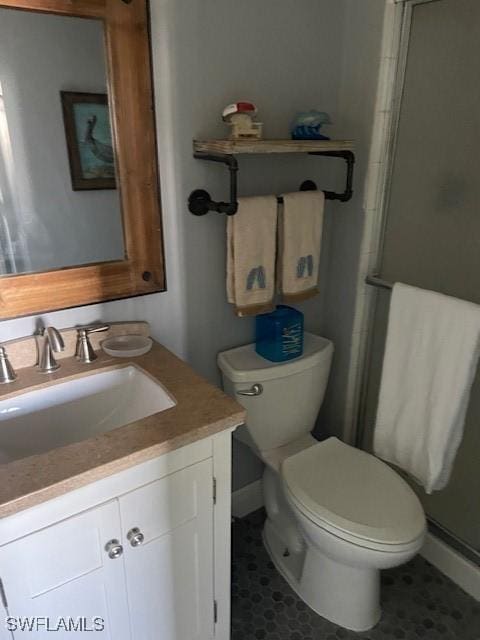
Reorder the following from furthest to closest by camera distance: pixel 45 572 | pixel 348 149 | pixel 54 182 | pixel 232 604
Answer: pixel 232 604
pixel 348 149
pixel 54 182
pixel 45 572

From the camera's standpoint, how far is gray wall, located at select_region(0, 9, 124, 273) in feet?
3.64

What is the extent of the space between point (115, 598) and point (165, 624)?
208 mm

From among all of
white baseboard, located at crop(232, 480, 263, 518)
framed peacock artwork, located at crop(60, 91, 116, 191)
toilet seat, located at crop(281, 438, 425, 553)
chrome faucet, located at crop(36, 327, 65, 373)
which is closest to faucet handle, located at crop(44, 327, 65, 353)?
chrome faucet, located at crop(36, 327, 65, 373)

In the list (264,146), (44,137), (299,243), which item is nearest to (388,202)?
(299,243)

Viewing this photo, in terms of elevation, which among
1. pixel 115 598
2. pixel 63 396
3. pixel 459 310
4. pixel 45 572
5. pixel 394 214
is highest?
pixel 394 214

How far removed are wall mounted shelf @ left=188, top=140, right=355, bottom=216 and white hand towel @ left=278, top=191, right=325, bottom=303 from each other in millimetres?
137

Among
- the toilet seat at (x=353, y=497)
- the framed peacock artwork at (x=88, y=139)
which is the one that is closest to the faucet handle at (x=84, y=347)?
the framed peacock artwork at (x=88, y=139)

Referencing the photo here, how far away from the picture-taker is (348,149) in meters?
1.53

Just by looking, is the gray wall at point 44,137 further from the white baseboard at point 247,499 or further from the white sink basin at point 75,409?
the white baseboard at point 247,499

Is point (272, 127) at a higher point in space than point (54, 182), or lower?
higher

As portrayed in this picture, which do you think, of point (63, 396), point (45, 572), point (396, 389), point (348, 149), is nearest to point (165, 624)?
point (45, 572)

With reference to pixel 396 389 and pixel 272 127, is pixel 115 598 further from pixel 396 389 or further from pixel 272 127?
pixel 272 127

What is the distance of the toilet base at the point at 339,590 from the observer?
4.98ft

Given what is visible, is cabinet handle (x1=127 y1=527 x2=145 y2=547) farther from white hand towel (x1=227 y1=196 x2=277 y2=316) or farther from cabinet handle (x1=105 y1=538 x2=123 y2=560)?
white hand towel (x1=227 y1=196 x2=277 y2=316)
